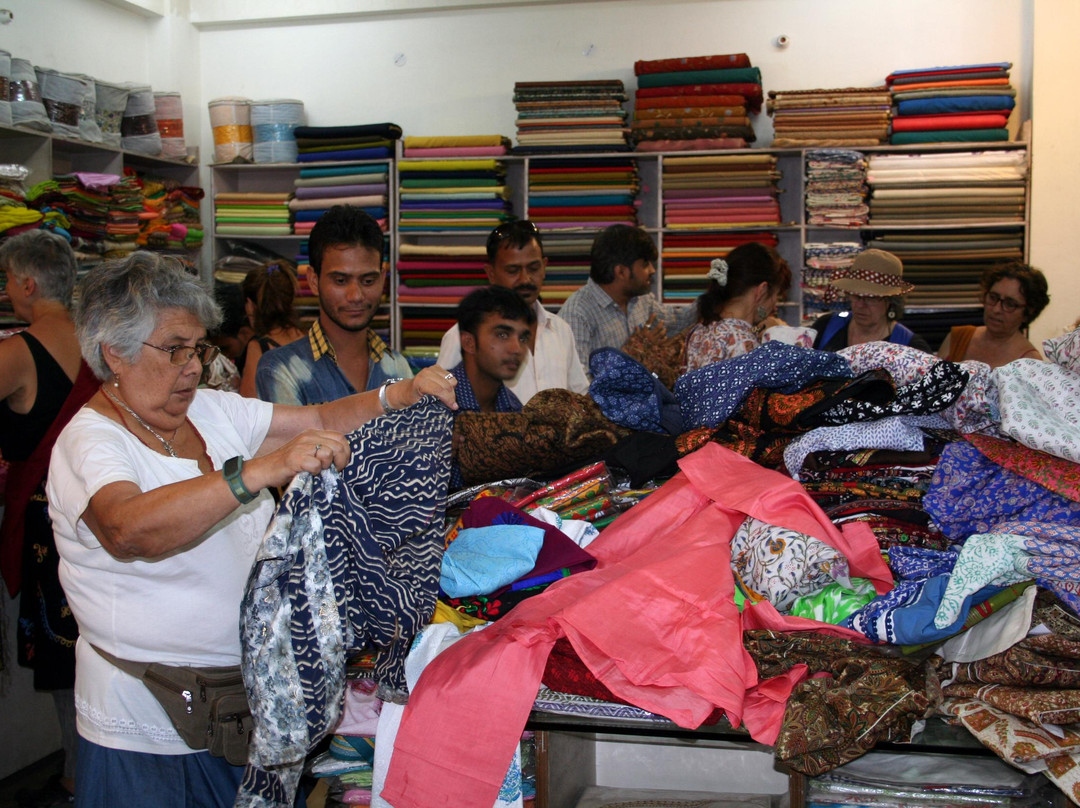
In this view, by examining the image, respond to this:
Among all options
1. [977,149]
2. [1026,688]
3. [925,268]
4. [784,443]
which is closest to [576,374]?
[784,443]

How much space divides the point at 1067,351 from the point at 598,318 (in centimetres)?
234

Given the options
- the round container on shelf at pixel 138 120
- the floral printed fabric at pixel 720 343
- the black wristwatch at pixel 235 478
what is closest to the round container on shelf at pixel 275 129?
the round container on shelf at pixel 138 120

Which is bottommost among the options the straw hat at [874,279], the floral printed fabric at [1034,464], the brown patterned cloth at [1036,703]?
the brown patterned cloth at [1036,703]

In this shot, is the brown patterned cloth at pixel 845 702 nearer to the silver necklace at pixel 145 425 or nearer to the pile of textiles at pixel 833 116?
the silver necklace at pixel 145 425

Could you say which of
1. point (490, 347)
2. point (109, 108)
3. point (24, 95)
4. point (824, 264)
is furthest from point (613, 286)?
point (109, 108)

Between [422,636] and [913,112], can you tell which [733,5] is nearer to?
[913,112]

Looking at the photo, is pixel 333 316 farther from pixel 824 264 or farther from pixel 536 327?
pixel 824 264

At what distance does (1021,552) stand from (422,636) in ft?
3.35

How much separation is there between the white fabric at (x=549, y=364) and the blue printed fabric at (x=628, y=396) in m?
1.04

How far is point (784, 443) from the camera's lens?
2051 millimetres

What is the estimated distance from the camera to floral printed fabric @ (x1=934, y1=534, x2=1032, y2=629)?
61.8 inches

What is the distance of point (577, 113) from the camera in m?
5.49

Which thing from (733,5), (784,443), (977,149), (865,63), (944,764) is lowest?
(944,764)

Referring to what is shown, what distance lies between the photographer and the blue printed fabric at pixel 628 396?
86.2 inches
